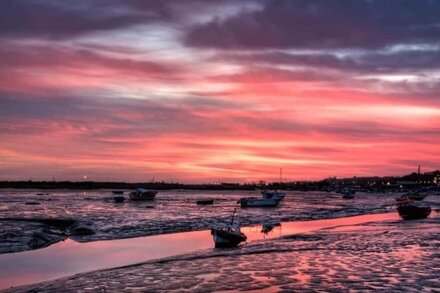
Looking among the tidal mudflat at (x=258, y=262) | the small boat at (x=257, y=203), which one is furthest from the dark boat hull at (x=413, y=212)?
the small boat at (x=257, y=203)

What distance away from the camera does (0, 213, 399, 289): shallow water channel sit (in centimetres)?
2589

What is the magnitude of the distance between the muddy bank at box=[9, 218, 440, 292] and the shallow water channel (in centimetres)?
250

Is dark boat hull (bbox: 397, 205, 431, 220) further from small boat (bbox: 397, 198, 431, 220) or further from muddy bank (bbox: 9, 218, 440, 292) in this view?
muddy bank (bbox: 9, 218, 440, 292)

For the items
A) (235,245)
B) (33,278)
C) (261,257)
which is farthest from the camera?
(235,245)

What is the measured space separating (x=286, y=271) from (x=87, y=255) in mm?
14227

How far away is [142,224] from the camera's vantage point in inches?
2178

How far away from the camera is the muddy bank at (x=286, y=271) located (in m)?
20.6

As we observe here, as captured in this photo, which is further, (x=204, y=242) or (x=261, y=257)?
(x=204, y=242)

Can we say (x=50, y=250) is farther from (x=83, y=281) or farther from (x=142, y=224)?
A: (x=142, y=224)

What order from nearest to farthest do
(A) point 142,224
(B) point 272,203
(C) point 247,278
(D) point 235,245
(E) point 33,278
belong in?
(C) point 247,278, (E) point 33,278, (D) point 235,245, (A) point 142,224, (B) point 272,203

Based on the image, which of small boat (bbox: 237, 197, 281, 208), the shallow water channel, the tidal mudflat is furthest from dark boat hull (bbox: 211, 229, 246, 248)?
small boat (bbox: 237, 197, 281, 208)

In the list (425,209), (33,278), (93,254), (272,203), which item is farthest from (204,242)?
(272,203)

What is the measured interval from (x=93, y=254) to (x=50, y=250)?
11.9ft

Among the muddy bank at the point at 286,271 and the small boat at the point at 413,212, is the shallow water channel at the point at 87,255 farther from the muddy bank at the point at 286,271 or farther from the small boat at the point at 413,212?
the small boat at the point at 413,212
